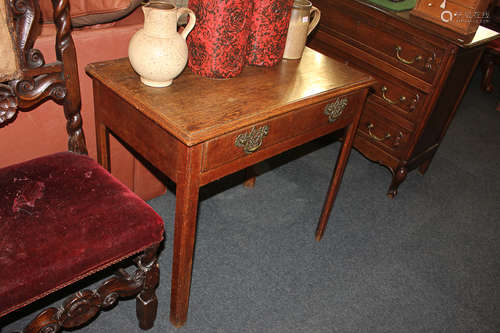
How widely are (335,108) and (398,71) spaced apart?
848 millimetres

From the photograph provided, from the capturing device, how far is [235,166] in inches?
53.4

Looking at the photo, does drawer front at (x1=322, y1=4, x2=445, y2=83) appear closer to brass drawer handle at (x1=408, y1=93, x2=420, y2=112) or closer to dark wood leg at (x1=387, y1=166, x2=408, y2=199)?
brass drawer handle at (x1=408, y1=93, x2=420, y2=112)

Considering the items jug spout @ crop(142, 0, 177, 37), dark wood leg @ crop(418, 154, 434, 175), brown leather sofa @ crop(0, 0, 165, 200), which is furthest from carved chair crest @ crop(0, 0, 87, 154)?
dark wood leg @ crop(418, 154, 434, 175)

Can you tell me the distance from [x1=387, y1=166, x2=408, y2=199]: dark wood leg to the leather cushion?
64.1 inches

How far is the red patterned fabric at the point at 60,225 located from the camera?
1069 millimetres

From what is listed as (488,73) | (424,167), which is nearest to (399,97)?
(424,167)

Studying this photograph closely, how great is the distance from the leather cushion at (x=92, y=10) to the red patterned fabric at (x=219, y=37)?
0.24 metres

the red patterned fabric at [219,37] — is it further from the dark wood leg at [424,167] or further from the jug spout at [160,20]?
the dark wood leg at [424,167]

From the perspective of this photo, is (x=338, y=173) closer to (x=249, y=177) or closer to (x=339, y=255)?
(x=339, y=255)

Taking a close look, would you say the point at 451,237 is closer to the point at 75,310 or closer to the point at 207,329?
the point at 207,329

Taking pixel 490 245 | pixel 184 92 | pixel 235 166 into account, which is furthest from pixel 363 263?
pixel 184 92

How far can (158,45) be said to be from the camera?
1239 millimetres

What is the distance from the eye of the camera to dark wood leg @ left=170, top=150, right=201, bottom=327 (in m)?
1.24

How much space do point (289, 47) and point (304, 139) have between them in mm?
343
